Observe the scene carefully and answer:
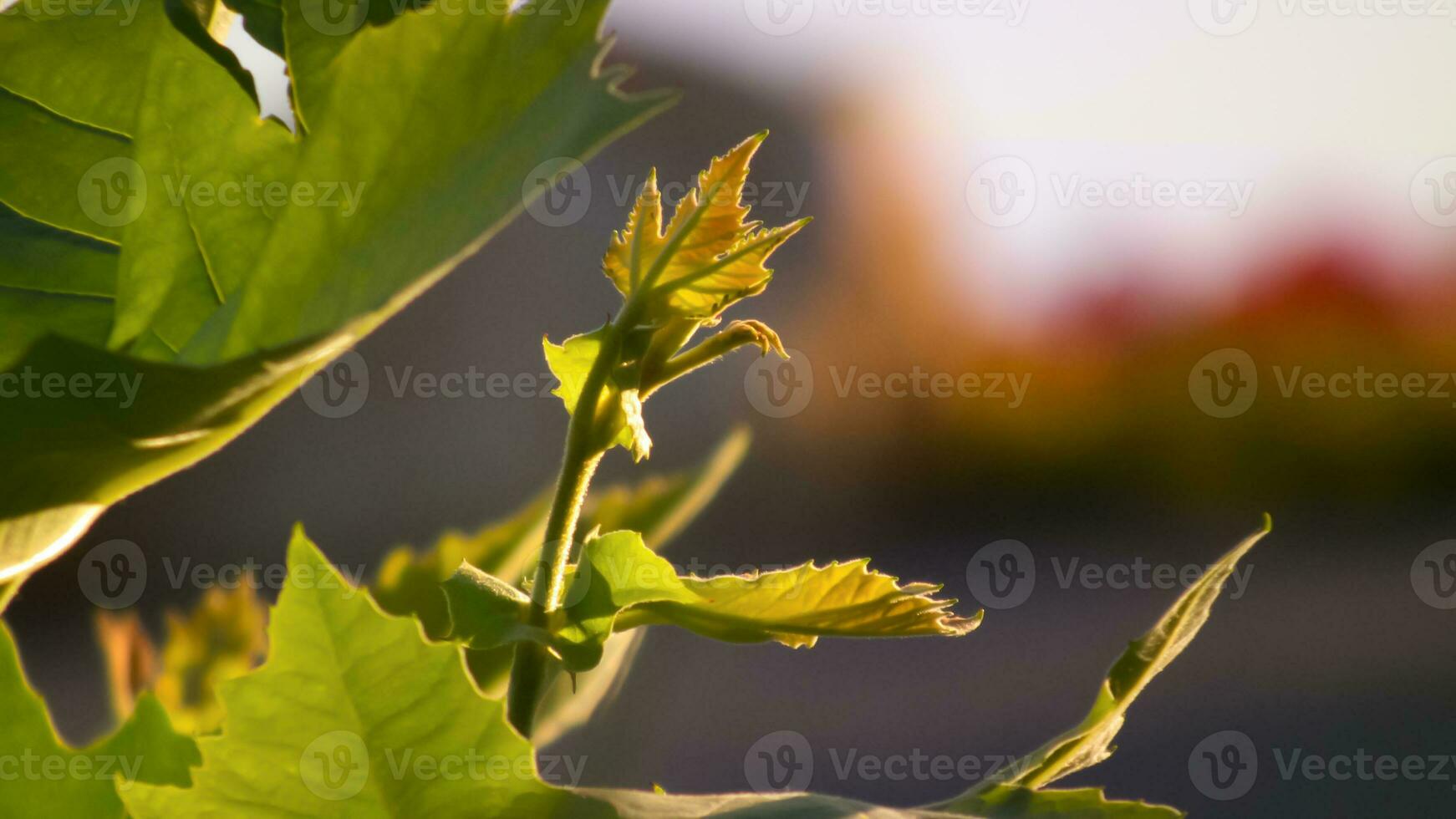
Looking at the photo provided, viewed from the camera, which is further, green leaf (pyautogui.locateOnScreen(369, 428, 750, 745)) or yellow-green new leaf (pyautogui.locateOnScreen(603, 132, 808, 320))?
green leaf (pyautogui.locateOnScreen(369, 428, 750, 745))

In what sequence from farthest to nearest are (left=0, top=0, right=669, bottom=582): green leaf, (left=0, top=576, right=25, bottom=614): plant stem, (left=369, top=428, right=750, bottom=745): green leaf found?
(left=369, top=428, right=750, bottom=745): green leaf < (left=0, top=576, right=25, bottom=614): plant stem < (left=0, top=0, right=669, bottom=582): green leaf

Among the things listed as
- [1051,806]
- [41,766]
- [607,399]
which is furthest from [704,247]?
[41,766]

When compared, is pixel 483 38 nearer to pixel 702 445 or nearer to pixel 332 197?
pixel 332 197

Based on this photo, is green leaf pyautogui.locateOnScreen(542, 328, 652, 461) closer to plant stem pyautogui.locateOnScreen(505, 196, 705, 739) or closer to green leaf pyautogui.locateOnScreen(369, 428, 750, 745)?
plant stem pyautogui.locateOnScreen(505, 196, 705, 739)

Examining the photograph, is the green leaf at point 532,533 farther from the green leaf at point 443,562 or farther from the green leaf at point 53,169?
the green leaf at point 53,169

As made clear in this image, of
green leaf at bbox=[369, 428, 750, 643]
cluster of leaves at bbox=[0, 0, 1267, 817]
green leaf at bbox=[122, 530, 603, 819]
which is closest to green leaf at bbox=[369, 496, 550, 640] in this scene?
green leaf at bbox=[369, 428, 750, 643]

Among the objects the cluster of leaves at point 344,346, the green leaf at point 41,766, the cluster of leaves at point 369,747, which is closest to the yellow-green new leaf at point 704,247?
the cluster of leaves at point 344,346
